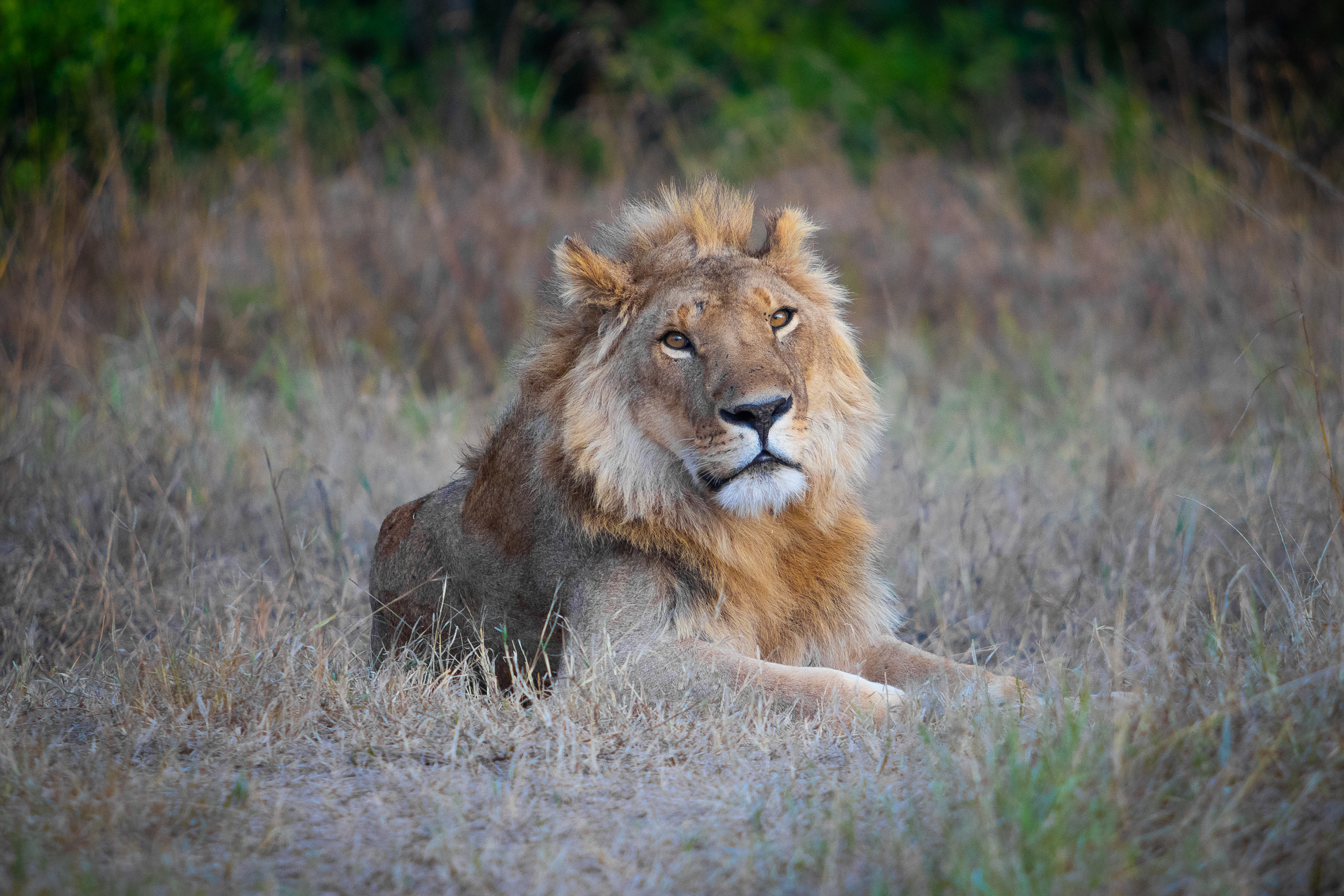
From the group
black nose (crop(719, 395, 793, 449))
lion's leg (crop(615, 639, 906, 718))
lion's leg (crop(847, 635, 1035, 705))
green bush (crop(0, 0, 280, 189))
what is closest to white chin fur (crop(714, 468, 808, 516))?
black nose (crop(719, 395, 793, 449))

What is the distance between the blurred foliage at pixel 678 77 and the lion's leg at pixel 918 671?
517 cm

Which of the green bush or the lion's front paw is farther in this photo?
the green bush

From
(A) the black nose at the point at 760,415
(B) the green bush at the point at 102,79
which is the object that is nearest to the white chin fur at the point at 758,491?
(A) the black nose at the point at 760,415

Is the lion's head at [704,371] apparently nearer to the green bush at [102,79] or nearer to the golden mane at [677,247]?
the golden mane at [677,247]

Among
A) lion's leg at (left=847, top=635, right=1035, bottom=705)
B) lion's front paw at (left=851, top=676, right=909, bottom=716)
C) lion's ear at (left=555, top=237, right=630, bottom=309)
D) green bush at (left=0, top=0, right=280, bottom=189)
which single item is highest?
green bush at (left=0, top=0, right=280, bottom=189)

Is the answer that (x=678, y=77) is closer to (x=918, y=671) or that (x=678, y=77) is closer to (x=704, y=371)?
(x=704, y=371)

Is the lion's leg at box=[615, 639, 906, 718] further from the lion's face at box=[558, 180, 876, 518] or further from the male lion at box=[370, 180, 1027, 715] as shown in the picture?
the lion's face at box=[558, 180, 876, 518]

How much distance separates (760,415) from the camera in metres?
2.98

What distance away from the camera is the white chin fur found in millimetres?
3057

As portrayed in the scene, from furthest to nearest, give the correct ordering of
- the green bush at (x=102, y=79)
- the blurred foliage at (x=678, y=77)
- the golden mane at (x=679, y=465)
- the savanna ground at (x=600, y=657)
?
the blurred foliage at (x=678, y=77)
the green bush at (x=102, y=79)
the golden mane at (x=679, y=465)
the savanna ground at (x=600, y=657)

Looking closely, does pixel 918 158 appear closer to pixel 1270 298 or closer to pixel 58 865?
pixel 1270 298

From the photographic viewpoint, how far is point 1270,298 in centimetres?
723

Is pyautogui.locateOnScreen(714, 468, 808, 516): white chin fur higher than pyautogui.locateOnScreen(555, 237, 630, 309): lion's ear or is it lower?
lower

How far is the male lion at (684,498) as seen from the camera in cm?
306
